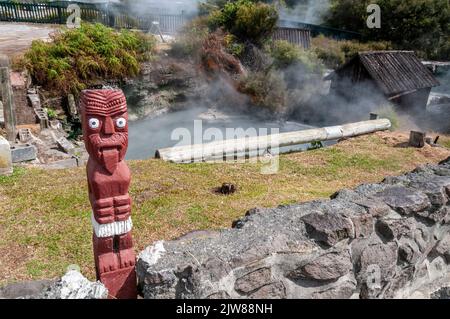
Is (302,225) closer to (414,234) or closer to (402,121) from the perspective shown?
(414,234)

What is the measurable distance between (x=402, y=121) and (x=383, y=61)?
2818 millimetres

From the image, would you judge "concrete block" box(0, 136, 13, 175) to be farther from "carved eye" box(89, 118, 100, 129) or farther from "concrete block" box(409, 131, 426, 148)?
"concrete block" box(409, 131, 426, 148)

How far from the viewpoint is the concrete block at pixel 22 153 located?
7.86 m

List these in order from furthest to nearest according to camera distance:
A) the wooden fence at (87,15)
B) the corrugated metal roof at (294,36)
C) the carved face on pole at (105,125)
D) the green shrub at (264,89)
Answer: the corrugated metal roof at (294,36)
the wooden fence at (87,15)
the green shrub at (264,89)
the carved face on pole at (105,125)

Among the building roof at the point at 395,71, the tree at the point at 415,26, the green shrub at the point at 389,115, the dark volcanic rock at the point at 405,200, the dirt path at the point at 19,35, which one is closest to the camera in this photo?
the dark volcanic rock at the point at 405,200

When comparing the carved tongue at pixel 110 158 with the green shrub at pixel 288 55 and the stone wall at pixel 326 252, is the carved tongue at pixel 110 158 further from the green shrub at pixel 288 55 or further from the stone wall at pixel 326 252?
the green shrub at pixel 288 55

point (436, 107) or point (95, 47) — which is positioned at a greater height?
point (95, 47)

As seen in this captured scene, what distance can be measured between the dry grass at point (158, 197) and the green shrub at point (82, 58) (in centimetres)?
586

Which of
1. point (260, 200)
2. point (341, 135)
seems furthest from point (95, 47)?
point (260, 200)

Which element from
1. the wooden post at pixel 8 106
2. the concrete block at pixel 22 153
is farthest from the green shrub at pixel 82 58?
the concrete block at pixel 22 153

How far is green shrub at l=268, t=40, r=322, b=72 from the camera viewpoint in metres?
17.7

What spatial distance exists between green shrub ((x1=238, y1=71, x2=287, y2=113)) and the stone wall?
13.3 meters

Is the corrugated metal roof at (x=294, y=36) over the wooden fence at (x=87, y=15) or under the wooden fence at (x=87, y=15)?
under
